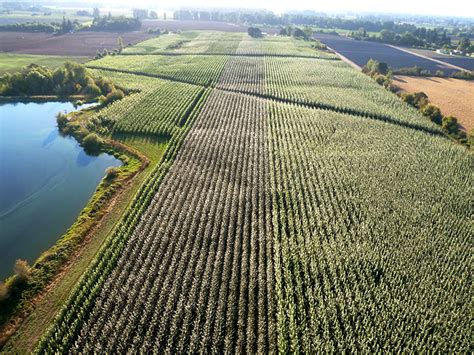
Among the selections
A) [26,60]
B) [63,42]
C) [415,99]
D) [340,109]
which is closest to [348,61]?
[415,99]

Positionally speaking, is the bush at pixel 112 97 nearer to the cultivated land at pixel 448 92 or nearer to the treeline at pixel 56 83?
the treeline at pixel 56 83

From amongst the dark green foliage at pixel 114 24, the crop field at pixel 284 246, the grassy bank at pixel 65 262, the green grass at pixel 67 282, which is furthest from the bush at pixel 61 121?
the dark green foliage at pixel 114 24

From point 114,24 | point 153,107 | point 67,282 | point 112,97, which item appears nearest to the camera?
point 67,282

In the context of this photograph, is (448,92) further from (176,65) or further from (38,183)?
(38,183)

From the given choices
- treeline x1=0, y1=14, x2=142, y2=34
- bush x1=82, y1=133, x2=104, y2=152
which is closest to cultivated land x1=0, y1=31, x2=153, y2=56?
treeline x1=0, y1=14, x2=142, y2=34

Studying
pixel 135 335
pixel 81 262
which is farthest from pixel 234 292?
pixel 81 262

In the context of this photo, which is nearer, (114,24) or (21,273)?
(21,273)

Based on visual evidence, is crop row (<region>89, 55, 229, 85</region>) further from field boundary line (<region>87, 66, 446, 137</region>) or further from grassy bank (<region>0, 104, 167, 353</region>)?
grassy bank (<region>0, 104, 167, 353</region>)
